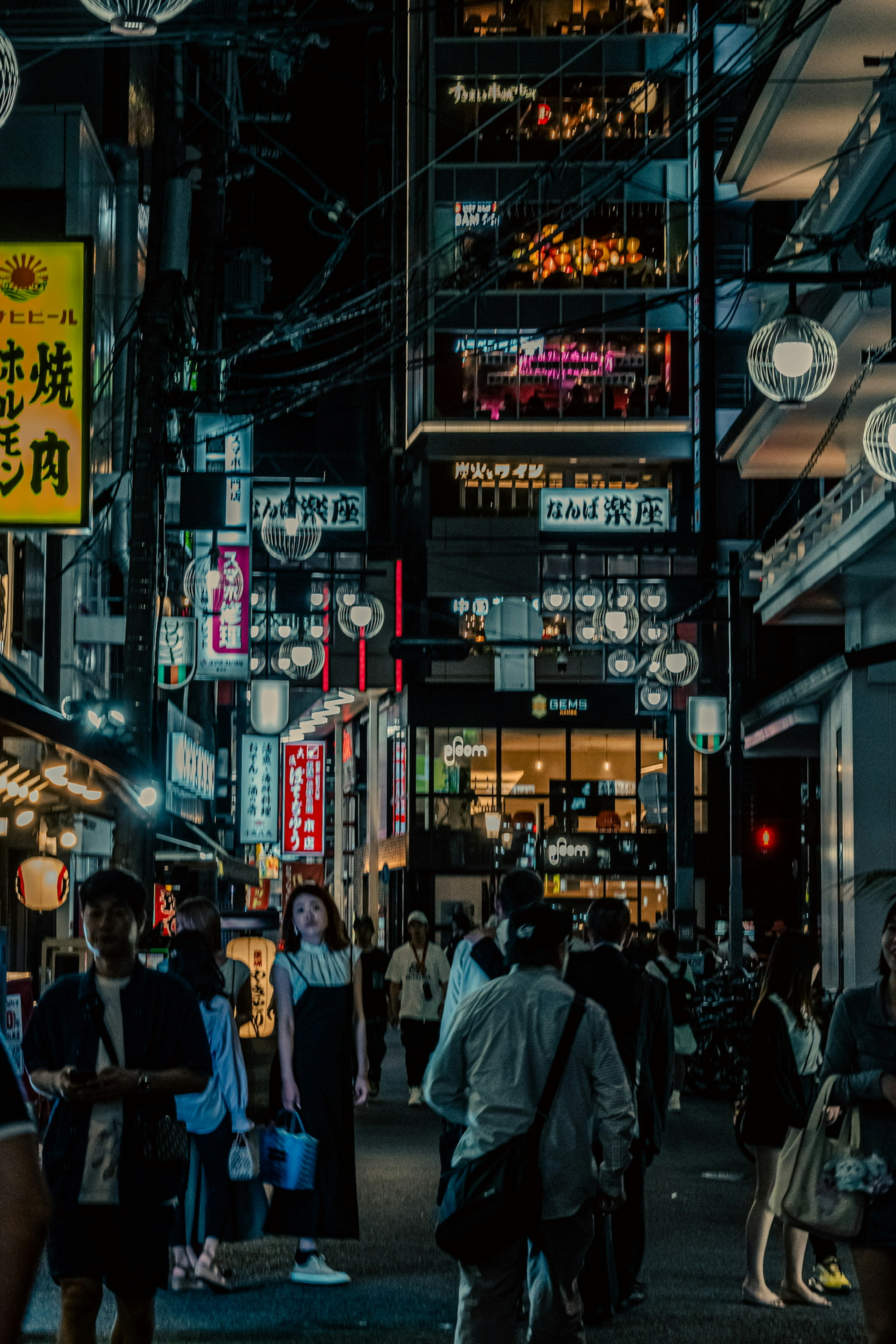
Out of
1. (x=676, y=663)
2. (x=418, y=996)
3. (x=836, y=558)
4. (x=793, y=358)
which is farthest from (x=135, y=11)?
(x=676, y=663)

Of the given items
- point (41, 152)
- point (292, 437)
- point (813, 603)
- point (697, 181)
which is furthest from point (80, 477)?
point (292, 437)

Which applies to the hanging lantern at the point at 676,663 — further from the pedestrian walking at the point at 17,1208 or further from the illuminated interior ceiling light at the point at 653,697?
the pedestrian walking at the point at 17,1208

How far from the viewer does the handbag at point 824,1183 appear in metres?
5.88

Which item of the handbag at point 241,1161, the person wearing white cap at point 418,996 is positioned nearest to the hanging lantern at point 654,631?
the person wearing white cap at point 418,996

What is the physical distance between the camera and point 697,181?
1937 inches

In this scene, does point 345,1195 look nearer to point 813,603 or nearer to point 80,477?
point 80,477

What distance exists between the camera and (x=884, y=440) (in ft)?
47.8

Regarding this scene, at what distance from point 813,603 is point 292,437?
189 ft

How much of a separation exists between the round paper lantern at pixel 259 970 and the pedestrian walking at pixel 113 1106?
7563 millimetres

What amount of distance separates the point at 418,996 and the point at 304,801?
27156mm

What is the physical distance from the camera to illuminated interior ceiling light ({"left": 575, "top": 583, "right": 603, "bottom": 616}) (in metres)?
35.4

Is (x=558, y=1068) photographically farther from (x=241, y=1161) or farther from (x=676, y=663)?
(x=676, y=663)

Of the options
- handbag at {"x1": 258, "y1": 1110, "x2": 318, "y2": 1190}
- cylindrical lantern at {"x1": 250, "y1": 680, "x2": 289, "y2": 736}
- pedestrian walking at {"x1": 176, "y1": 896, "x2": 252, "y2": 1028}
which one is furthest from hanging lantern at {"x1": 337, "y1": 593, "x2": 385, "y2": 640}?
handbag at {"x1": 258, "y1": 1110, "x2": 318, "y2": 1190}

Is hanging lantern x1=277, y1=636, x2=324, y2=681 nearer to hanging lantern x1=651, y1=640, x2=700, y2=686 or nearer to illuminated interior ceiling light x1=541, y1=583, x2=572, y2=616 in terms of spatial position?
illuminated interior ceiling light x1=541, y1=583, x2=572, y2=616
